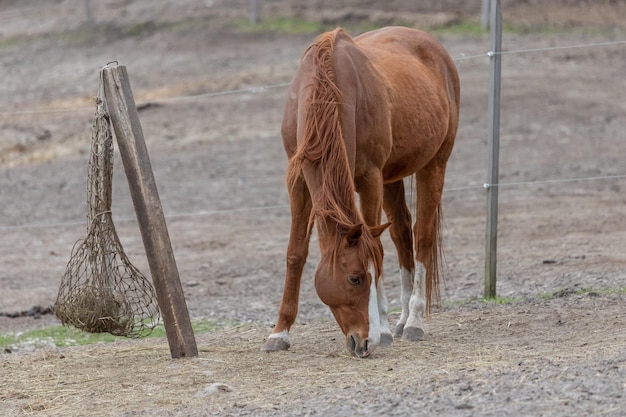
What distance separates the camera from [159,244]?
19.0 feet

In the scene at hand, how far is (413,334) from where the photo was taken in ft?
20.8

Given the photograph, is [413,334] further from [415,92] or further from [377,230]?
[415,92]

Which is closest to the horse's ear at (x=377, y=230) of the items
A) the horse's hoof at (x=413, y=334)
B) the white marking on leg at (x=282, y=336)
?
the white marking on leg at (x=282, y=336)

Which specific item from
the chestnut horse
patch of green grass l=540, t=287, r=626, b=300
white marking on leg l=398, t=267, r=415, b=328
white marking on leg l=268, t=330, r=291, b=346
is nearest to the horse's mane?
the chestnut horse

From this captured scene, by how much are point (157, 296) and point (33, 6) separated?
20.0m

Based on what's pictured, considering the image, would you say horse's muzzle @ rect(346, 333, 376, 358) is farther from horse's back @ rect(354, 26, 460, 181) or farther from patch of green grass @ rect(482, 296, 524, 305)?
patch of green grass @ rect(482, 296, 524, 305)

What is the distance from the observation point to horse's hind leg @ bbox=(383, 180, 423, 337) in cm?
691

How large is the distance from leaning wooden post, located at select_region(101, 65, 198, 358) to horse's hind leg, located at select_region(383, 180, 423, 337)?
162 cm

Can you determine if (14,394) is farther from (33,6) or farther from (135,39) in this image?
(33,6)

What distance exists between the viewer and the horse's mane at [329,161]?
5340 millimetres

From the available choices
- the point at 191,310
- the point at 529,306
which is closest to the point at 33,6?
the point at 191,310

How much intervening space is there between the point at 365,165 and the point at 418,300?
1180mm

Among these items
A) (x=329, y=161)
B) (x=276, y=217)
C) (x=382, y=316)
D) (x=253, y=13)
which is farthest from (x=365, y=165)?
(x=253, y=13)

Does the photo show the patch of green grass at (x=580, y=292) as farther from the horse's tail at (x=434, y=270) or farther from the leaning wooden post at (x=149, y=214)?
the leaning wooden post at (x=149, y=214)
